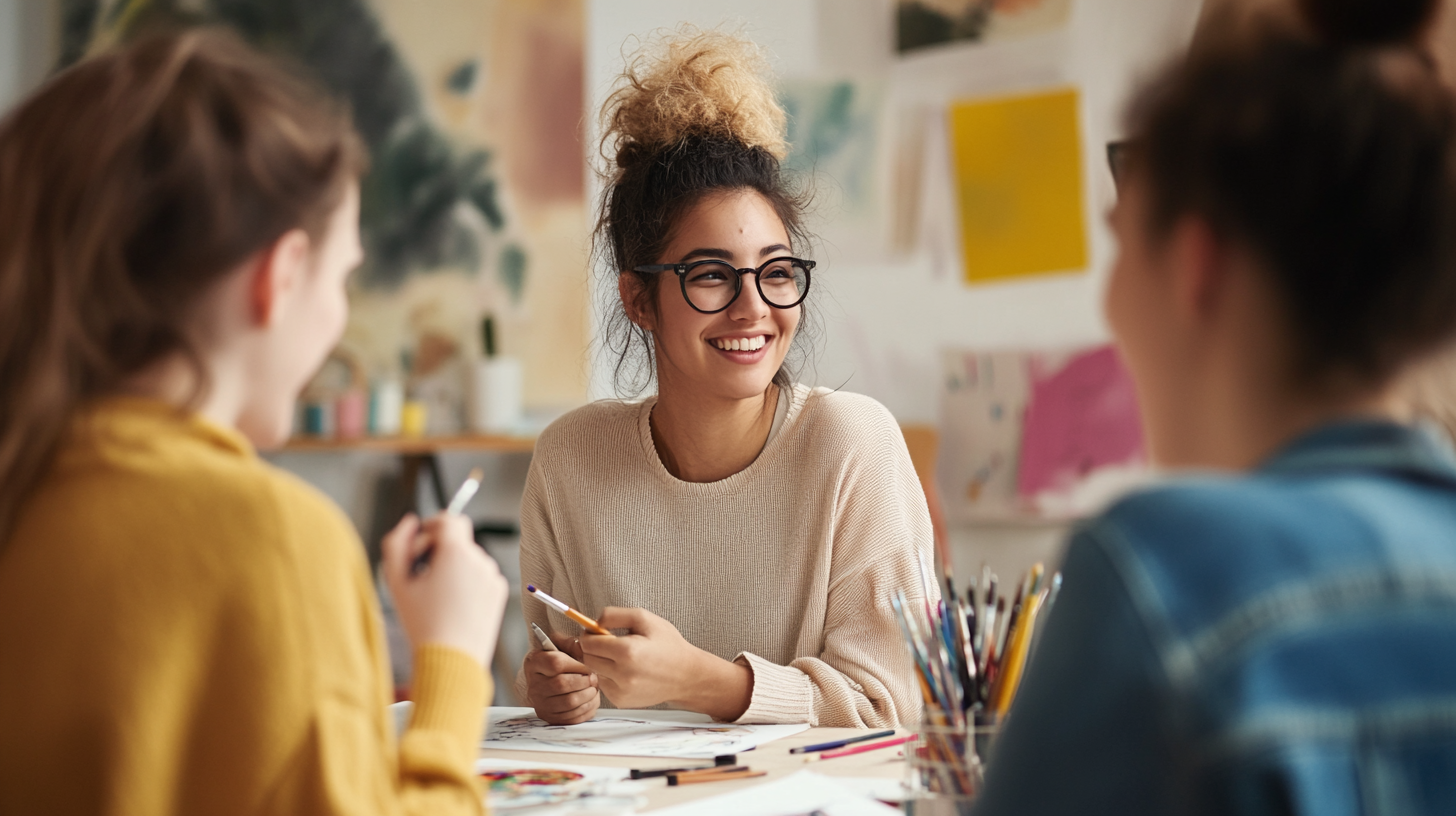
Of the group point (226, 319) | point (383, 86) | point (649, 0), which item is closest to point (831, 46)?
point (649, 0)

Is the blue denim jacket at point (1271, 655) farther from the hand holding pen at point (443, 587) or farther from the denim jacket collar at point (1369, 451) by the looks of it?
the hand holding pen at point (443, 587)

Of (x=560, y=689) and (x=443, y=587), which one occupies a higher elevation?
(x=443, y=587)

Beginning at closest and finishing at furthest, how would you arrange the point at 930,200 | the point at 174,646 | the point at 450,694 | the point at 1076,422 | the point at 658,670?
the point at 174,646 → the point at 450,694 → the point at 658,670 → the point at 1076,422 → the point at 930,200

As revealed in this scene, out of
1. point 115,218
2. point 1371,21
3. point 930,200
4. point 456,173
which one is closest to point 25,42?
point 456,173

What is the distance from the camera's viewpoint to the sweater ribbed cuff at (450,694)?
739 mm

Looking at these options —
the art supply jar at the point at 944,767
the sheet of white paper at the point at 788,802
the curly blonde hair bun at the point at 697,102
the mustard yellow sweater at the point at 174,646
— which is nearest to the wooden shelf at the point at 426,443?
the curly blonde hair bun at the point at 697,102

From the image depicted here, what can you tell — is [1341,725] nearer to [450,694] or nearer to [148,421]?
[450,694]

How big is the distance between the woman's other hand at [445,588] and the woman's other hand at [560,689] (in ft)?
1.52

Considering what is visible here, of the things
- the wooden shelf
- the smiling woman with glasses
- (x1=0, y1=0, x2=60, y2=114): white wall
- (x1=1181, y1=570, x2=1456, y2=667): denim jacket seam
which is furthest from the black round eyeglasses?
(x1=0, y1=0, x2=60, y2=114): white wall

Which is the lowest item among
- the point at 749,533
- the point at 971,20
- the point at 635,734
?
the point at 635,734

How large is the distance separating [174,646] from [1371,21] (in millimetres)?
679

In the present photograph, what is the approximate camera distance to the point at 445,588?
80cm

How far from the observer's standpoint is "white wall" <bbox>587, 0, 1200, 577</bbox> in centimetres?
288

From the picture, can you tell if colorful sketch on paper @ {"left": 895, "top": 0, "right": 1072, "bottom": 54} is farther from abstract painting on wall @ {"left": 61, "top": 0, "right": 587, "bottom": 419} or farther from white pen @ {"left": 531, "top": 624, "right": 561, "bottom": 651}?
white pen @ {"left": 531, "top": 624, "right": 561, "bottom": 651}
